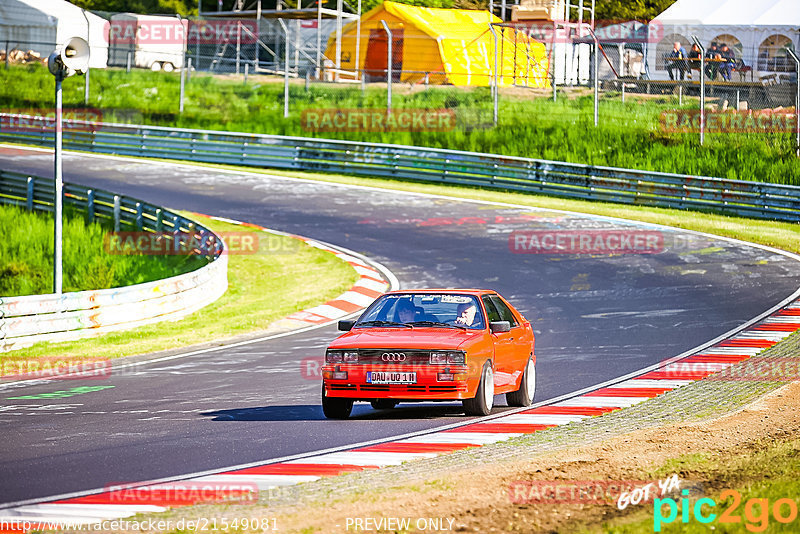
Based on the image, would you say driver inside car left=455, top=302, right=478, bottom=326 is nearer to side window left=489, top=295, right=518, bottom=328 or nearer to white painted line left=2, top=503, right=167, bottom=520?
side window left=489, top=295, right=518, bottom=328

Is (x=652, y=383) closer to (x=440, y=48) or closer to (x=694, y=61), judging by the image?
(x=694, y=61)

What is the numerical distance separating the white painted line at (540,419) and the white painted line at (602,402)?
0.63m

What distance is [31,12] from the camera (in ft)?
181

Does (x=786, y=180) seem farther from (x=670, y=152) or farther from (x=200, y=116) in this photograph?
(x=200, y=116)

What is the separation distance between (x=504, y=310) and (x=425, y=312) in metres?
1.13

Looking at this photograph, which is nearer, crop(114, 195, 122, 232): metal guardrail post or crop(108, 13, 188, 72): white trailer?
crop(114, 195, 122, 232): metal guardrail post

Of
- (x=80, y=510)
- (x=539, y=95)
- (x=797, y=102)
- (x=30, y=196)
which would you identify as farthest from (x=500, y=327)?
(x=539, y=95)

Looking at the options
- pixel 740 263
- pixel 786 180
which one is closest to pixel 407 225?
pixel 740 263

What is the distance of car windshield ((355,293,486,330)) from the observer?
11.6 metres

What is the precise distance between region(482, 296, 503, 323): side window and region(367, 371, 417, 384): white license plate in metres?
1.58

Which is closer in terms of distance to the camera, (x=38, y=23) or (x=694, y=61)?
(x=694, y=61)

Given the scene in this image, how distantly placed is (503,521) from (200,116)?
130 ft

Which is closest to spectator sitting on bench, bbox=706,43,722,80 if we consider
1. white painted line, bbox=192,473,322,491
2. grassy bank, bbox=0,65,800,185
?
grassy bank, bbox=0,65,800,185

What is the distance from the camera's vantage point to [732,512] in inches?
267
